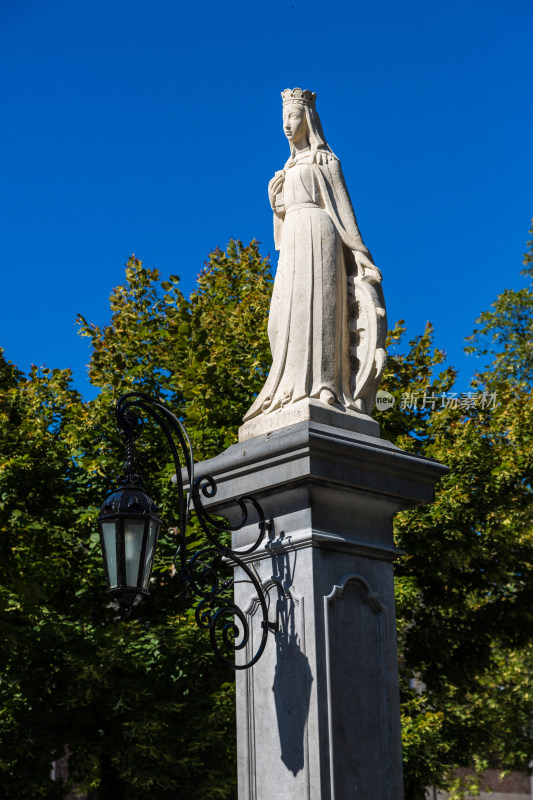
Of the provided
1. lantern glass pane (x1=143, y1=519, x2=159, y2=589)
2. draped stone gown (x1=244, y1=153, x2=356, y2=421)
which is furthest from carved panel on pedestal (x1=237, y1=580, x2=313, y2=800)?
draped stone gown (x1=244, y1=153, x2=356, y2=421)

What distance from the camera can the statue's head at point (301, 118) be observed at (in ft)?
23.2

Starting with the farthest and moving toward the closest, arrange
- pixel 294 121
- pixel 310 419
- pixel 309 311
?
pixel 294 121, pixel 309 311, pixel 310 419

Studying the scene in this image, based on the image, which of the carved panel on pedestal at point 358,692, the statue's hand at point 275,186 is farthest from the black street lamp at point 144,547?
the statue's hand at point 275,186

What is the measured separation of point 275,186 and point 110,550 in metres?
2.80

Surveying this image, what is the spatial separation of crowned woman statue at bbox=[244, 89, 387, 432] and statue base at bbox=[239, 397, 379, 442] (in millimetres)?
40

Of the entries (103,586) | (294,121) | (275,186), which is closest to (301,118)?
(294,121)

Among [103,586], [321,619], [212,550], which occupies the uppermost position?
[103,586]

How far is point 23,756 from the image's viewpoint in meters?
17.4

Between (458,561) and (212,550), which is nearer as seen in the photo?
(212,550)

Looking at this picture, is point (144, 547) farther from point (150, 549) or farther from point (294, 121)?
point (294, 121)

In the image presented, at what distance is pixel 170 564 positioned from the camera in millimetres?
18234

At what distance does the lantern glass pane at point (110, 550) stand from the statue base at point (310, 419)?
3.79 feet

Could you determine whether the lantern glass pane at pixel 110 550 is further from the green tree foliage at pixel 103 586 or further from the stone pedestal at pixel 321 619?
the green tree foliage at pixel 103 586

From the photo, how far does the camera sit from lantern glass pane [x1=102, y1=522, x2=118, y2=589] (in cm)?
568
